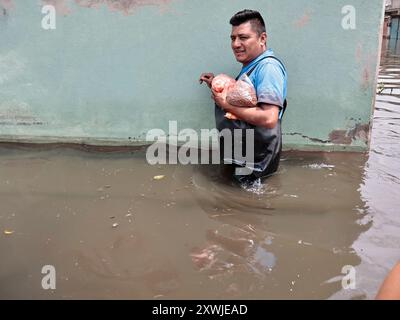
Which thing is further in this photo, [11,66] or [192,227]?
[11,66]

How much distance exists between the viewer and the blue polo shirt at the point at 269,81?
2.85m

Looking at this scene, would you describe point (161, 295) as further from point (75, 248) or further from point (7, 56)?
point (7, 56)

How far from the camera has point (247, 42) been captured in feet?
9.93

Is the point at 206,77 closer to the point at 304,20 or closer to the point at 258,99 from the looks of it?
the point at 258,99

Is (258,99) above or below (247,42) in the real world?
below

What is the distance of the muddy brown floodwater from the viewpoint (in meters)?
2.10

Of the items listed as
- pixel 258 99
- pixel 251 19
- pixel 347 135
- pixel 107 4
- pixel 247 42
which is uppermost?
pixel 107 4

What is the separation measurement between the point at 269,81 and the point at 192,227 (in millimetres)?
1137

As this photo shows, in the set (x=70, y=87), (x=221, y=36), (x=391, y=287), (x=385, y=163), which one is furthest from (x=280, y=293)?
(x=70, y=87)

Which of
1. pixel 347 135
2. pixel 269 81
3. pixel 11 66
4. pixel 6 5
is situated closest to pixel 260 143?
pixel 269 81

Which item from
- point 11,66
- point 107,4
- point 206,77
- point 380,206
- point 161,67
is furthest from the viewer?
point 11,66

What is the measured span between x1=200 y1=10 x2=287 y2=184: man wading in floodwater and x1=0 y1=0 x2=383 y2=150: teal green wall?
0.56 meters

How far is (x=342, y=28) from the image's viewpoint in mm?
3473

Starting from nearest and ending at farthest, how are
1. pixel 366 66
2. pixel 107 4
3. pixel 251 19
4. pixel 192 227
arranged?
pixel 192 227 → pixel 251 19 → pixel 366 66 → pixel 107 4
